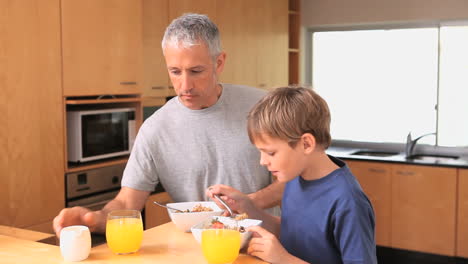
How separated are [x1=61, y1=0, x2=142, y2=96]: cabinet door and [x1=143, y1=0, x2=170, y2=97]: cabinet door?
205 mm

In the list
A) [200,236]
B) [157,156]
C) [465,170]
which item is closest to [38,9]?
[157,156]

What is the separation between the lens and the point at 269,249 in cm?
157

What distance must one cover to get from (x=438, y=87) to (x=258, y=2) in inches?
70.9

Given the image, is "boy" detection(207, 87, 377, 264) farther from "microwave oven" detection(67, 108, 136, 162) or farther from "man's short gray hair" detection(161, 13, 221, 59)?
"microwave oven" detection(67, 108, 136, 162)

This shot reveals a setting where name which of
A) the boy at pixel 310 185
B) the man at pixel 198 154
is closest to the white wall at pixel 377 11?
the man at pixel 198 154

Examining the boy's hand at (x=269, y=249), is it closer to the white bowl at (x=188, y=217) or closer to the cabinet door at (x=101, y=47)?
the white bowl at (x=188, y=217)

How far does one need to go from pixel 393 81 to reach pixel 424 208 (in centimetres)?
136

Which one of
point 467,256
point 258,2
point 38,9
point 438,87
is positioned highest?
point 258,2

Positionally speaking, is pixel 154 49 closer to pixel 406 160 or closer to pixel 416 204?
pixel 406 160

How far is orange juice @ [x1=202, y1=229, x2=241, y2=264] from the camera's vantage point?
1539mm

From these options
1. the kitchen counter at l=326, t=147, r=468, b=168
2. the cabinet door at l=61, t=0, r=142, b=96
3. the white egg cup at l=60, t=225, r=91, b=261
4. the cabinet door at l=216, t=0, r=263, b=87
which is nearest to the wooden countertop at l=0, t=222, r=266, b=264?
the white egg cup at l=60, t=225, r=91, b=261

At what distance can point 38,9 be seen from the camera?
3.01 metres

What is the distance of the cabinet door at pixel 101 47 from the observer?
3.21 m

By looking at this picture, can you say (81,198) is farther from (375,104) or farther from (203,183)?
(375,104)
